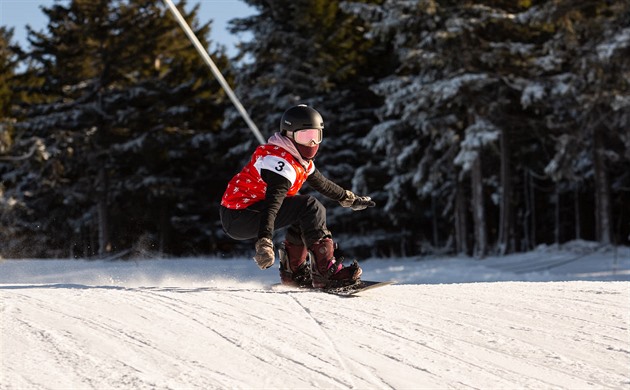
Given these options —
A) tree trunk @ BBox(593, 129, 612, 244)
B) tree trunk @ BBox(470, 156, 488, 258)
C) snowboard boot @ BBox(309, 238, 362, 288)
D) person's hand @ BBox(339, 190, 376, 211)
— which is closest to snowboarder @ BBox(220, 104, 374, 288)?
snowboard boot @ BBox(309, 238, 362, 288)

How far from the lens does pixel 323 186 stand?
5770mm

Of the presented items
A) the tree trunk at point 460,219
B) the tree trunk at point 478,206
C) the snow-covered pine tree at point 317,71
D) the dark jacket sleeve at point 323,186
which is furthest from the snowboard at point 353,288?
the tree trunk at point 460,219

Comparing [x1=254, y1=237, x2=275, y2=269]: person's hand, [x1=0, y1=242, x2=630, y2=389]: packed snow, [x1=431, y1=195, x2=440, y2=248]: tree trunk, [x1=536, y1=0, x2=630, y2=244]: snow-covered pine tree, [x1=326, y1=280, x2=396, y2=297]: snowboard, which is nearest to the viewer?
[x1=0, y1=242, x2=630, y2=389]: packed snow

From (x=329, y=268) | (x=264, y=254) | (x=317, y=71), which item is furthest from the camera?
(x=317, y=71)

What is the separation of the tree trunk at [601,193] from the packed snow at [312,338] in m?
14.4

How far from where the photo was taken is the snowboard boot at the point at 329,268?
527 cm

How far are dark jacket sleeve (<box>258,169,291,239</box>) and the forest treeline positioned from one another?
1297cm

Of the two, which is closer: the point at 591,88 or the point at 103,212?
the point at 591,88

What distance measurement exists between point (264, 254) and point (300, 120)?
1.14 meters

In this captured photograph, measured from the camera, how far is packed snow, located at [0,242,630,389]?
3.21 metres

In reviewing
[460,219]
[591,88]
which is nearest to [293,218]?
[591,88]

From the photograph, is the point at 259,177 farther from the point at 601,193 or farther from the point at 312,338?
the point at 601,193

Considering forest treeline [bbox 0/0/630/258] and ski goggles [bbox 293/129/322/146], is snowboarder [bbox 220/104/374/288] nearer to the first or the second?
ski goggles [bbox 293/129/322/146]

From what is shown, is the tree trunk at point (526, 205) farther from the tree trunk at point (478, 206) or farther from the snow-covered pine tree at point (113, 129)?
the snow-covered pine tree at point (113, 129)
